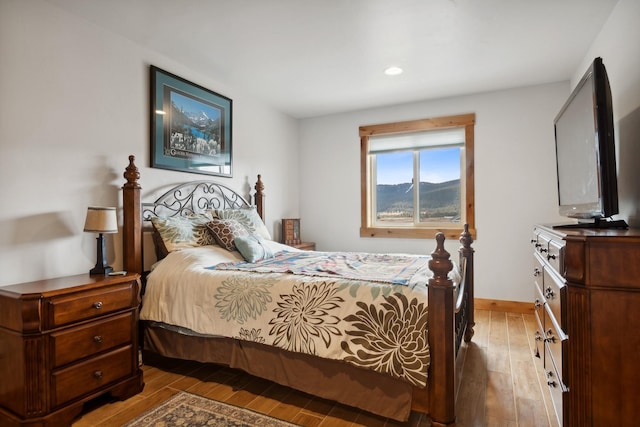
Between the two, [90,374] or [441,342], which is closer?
[441,342]

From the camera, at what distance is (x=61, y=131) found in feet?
7.41

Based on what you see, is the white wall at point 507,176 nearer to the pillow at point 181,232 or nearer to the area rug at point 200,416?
the pillow at point 181,232

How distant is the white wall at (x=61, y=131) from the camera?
2021mm

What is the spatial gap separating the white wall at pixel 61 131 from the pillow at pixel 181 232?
1.06ft

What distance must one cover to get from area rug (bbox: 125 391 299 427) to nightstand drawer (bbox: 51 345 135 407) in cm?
31

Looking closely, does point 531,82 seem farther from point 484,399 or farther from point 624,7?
point 484,399

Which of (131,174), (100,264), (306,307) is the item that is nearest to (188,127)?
(131,174)

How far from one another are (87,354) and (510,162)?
4153 mm

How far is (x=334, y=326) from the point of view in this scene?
1.80 m

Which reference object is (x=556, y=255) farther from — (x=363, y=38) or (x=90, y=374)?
(x=90, y=374)

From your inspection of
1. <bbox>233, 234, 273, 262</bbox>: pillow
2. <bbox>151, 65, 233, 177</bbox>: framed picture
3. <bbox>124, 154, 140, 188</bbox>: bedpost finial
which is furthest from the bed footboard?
<bbox>151, 65, 233, 177</bbox>: framed picture

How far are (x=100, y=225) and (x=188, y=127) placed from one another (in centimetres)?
135

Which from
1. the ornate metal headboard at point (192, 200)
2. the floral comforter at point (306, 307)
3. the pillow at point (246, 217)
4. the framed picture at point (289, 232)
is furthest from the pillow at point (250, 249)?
the framed picture at point (289, 232)

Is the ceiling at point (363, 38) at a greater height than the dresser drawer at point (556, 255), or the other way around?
the ceiling at point (363, 38)
